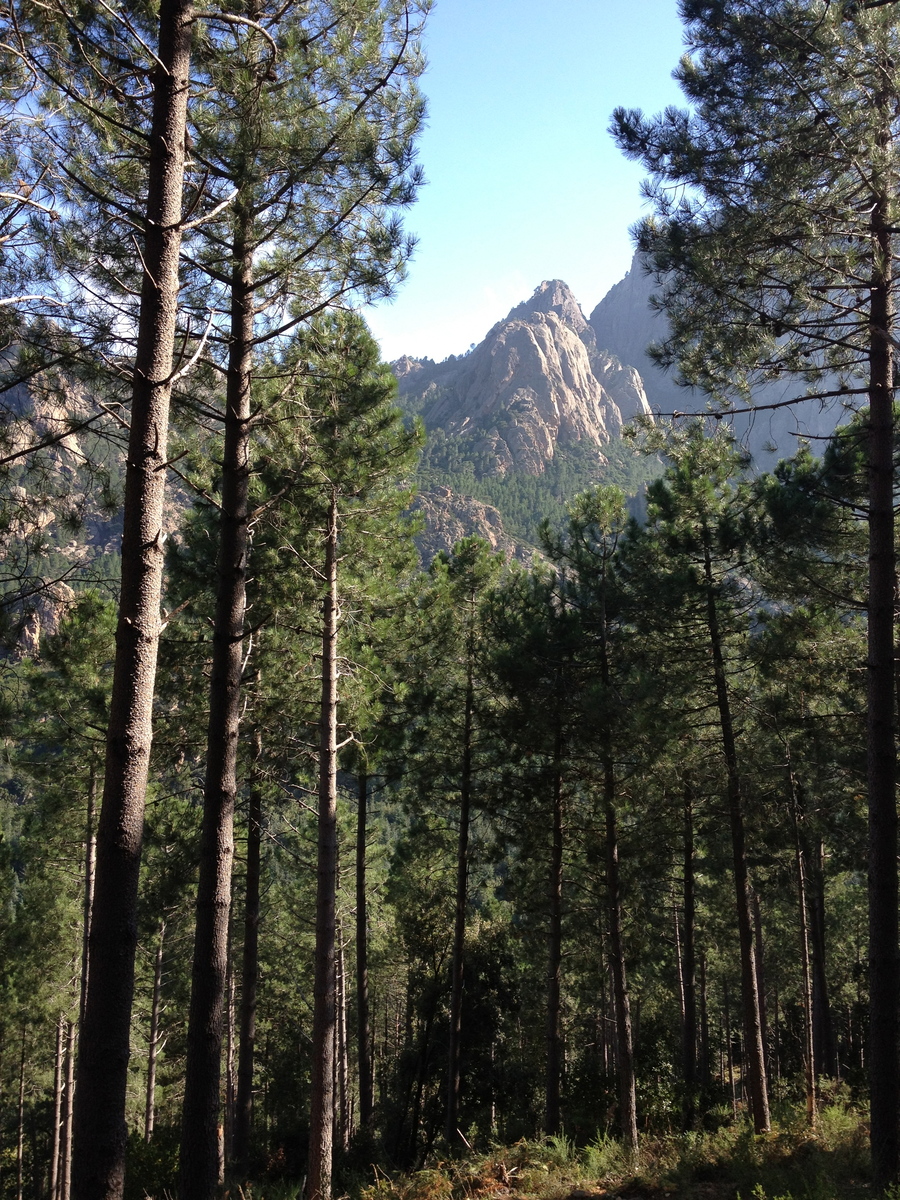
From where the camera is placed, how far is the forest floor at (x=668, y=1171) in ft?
20.7

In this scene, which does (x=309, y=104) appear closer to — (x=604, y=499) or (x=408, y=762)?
(x=604, y=499)

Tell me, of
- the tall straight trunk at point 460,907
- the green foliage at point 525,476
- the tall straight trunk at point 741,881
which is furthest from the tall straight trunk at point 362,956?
the green foliage at point 525,476

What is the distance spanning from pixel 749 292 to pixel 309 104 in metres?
4.10

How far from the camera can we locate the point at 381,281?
5.67 m

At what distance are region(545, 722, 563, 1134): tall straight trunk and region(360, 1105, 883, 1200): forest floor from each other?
2.23 m

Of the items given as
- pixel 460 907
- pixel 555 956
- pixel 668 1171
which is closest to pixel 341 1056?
pixel 460 907

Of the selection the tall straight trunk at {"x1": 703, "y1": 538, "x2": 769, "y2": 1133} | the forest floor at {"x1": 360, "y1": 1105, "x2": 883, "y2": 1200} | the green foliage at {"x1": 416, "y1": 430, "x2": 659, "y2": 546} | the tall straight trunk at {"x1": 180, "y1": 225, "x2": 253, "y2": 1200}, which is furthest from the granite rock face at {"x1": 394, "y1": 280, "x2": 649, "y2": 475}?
the tall straight trunk at {"x1": 180, "y1": 225, "x2": 253, "y2": 1200}

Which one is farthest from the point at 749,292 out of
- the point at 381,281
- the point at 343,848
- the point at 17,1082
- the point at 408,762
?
the point at 17,1082

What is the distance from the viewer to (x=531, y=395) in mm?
167000

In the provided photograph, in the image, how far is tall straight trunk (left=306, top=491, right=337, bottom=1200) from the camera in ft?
21.7

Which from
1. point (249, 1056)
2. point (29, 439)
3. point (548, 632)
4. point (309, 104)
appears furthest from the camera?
point (548, 632)

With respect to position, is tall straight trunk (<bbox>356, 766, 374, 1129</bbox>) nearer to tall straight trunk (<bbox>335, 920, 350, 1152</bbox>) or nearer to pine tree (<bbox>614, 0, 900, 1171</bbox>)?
tall straight trunk (<bbox>335, 920, 350, 1152</bbox>)

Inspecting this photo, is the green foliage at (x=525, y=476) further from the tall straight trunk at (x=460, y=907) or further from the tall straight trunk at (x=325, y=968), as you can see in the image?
the tall straight trunk at (x=325, y=968)

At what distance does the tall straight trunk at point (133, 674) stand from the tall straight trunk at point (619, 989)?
7.96 meters
